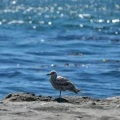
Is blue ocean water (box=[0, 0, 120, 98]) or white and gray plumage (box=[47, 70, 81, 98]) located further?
blue ocean water (box=[0, 0, 120, 98])

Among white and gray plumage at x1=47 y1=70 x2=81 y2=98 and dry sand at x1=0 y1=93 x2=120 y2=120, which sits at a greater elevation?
white and gray plumage at x1=47 y1=70 x2=81 y2=98

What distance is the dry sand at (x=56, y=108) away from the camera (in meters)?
11.8

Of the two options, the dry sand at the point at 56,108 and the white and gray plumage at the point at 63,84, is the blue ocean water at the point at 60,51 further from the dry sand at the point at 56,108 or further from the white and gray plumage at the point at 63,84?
the dry sand at the point at 56,108

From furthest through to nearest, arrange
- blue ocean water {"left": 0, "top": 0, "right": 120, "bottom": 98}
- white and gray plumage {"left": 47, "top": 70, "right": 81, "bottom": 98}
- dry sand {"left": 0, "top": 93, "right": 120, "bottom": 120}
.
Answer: blue ocean water {"left": 0, "top": 0, "right": 120, "bottom": 98}, white and gray plumage {"left": 47, "top": 70, "right": 81, "bottom": 98}, dry sand {"left": 0, "top": 93, "right": 120, "bottom": 120}

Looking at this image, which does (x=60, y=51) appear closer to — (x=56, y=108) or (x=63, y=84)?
(x=63, y=84)

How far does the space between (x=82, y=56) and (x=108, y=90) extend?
10.6m

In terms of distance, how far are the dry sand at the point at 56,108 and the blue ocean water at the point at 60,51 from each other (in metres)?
11.2

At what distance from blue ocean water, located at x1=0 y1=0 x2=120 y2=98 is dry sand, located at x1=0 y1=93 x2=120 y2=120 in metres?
11.2

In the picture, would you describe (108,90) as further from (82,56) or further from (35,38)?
(35,38)

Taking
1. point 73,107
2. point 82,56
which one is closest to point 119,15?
point 82,56

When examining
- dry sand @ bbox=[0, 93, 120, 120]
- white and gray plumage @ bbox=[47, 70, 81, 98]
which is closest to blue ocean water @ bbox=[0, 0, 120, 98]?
white and gray plumage @ bbox=[47, 70, 81, 98]

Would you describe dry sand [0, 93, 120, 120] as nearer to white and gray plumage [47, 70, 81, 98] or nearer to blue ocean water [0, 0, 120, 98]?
white and gray plumage [47, 70, 81, 98]

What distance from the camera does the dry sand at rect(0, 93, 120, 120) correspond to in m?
11.8

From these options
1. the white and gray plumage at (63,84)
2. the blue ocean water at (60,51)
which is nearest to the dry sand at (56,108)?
the white and gray plumage at (63,84)
